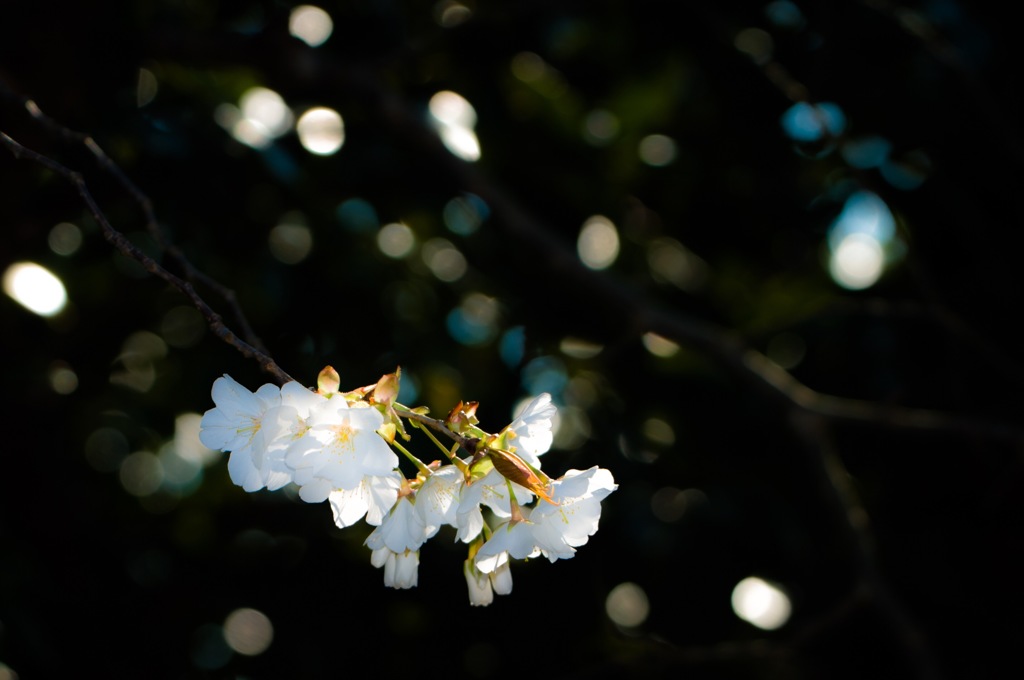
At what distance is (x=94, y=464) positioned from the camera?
1750 millimetres

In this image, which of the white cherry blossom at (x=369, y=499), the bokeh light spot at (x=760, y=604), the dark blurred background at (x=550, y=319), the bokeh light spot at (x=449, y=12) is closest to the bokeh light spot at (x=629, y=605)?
the dark blurred background at (x=550, y=319)

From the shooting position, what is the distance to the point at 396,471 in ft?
2.09

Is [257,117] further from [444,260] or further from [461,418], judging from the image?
[461,418]

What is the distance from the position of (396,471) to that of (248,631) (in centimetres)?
108

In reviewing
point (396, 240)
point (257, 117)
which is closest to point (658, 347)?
point (396, 240)

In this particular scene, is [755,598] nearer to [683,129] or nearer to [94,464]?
[683,129]

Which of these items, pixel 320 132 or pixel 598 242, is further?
pixel 598 242

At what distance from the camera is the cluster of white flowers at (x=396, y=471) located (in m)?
0.60

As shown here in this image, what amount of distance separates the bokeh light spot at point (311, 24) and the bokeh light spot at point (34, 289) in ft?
2.24

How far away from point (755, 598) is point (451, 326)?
2.59ft

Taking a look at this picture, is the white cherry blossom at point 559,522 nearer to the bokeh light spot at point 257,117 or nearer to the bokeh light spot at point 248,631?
the bokeh light spot at point 257,117

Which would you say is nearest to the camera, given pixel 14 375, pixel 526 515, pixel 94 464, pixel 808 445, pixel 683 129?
pixel 526 515

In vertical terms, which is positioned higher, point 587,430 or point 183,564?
point 587,430

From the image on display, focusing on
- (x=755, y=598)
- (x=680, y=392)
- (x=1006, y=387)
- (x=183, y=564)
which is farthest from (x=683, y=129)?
(x=183, y=564)
